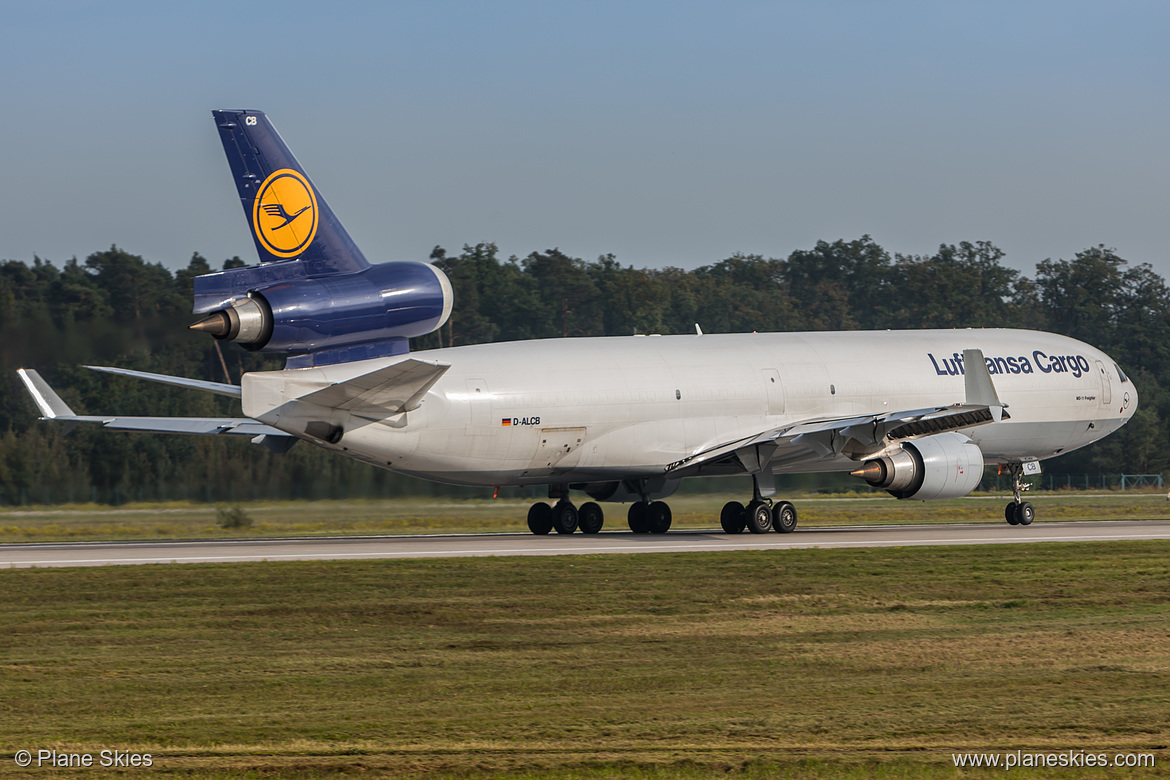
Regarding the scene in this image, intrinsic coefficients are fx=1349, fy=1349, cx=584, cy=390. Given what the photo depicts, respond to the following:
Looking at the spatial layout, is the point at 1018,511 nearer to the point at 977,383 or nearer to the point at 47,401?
the point at 977,383

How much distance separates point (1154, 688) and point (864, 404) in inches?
939

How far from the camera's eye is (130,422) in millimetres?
34219

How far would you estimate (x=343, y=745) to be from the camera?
32.6ft

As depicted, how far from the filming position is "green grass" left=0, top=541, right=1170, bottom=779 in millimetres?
9805

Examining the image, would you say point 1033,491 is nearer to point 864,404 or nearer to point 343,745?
point 864,404

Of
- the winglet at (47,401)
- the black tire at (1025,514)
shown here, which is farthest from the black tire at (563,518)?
the black tire at (1025,514)

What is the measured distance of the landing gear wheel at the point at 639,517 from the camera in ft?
114

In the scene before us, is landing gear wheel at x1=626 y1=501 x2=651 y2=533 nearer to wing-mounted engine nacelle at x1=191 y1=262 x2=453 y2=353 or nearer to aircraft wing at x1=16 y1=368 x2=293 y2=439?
aircraft wing at x1=16 y1=368 x2=293 y2=439

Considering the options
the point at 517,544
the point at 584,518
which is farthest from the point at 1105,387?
the point at 517,544

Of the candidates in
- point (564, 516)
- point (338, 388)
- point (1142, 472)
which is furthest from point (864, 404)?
point (1142, 472)

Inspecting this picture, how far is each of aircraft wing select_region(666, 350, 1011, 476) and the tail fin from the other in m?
11.8

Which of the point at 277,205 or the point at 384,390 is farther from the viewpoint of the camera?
the point at 384,390

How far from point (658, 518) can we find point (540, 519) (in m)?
3.04

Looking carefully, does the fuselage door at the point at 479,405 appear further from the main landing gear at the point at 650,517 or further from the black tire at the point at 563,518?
the main landing gear at the point at 650,517
